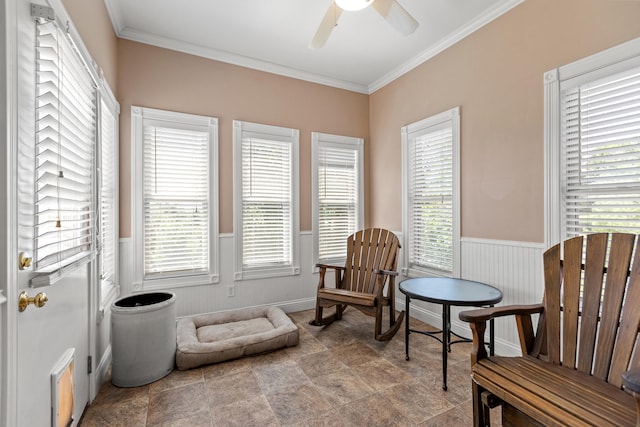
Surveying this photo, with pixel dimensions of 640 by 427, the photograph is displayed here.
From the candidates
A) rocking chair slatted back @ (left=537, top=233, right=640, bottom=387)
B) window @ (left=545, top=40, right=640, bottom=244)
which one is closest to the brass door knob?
rocking chair slatted back @ (left=537, top=233, right=640, bottom=387)

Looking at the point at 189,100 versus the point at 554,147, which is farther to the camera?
the point at 189,100

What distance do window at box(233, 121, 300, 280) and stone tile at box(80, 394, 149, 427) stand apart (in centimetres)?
157

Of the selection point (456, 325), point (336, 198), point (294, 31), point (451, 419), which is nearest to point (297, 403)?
point (451, 419)

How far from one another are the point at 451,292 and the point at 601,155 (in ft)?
4.46

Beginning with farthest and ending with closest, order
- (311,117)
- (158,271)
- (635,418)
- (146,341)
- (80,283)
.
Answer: (311,117), (158,271), (146,341), (80,283), (635,418)

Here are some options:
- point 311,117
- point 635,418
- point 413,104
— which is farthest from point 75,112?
point 413,104

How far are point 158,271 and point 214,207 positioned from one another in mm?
852

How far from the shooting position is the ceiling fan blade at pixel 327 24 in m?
2.10

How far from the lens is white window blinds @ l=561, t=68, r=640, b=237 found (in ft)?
6.22

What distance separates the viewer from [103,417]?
1.86m

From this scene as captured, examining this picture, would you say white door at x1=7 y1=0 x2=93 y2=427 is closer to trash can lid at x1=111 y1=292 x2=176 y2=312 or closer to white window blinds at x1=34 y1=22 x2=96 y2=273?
white window blinds at x1=34 y1=22 x2=96 y2=273

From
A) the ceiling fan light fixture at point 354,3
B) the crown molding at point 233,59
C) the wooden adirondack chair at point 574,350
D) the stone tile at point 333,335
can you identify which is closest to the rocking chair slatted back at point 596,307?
the wooden adirondack chair at point 574,350

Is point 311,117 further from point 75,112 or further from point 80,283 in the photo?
point 80,283

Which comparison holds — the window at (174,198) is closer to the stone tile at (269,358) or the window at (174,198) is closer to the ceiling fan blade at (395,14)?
the stone tile at (269,358)
